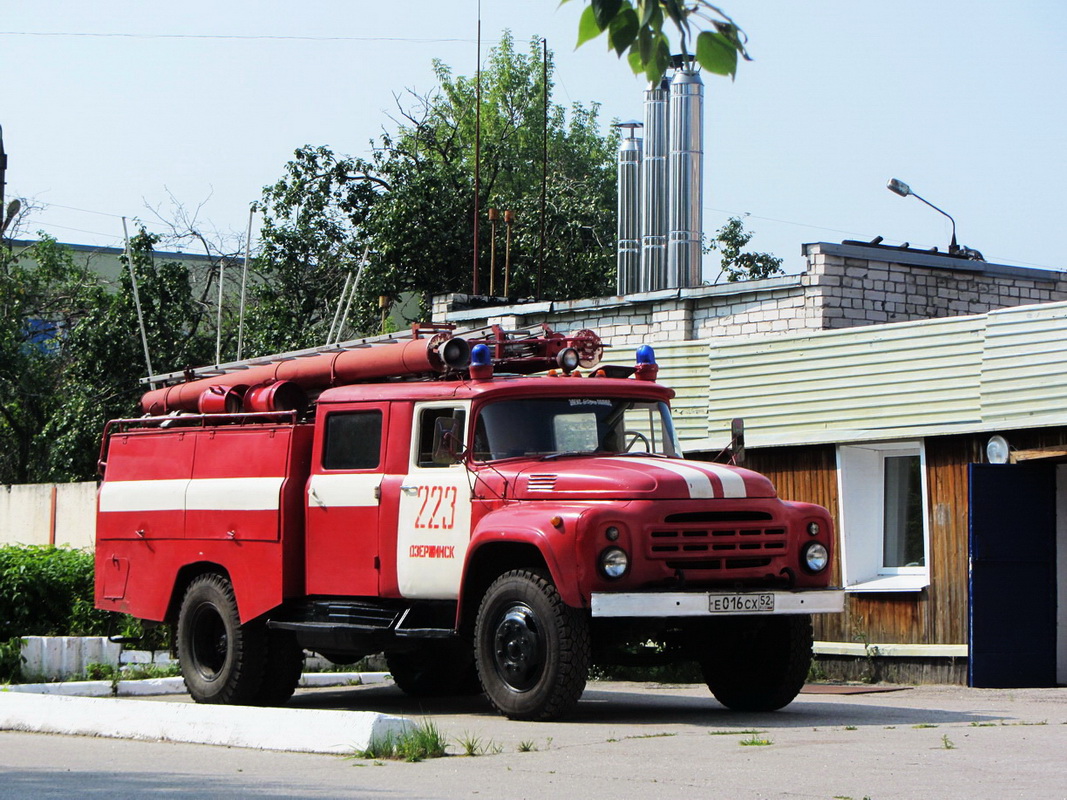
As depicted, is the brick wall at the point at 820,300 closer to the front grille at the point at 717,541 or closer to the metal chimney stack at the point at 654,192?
the metal chimney stack at the point at 654,192

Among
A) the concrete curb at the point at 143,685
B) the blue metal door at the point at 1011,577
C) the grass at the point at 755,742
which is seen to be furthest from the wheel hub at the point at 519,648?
the blue metal door at the point at 1011,577

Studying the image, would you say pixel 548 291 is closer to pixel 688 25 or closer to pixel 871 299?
pixel 871 299

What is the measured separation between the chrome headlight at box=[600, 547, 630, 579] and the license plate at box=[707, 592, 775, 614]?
592mm

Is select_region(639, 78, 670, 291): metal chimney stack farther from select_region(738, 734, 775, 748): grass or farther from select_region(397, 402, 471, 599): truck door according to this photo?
select_region(738, 734, 775, 748): grass

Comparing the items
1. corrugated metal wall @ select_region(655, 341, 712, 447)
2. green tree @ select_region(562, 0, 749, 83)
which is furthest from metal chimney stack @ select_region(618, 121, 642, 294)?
green tree @ select_region(562, 0, 749, 83)

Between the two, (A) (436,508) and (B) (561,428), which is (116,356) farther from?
(B) (561,428)

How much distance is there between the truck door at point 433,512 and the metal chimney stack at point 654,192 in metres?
11.4

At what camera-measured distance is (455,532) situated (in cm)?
1154

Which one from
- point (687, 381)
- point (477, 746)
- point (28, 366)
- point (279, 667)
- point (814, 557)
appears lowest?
point (477, 746)

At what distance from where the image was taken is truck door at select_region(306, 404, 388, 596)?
1216 centimetres

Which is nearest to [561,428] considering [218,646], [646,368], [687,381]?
[646,368]

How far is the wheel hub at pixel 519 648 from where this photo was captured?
1068 centimetres

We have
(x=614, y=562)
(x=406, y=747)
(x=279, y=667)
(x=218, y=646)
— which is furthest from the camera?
(x=218, y=646)

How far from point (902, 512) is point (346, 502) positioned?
263 inches
